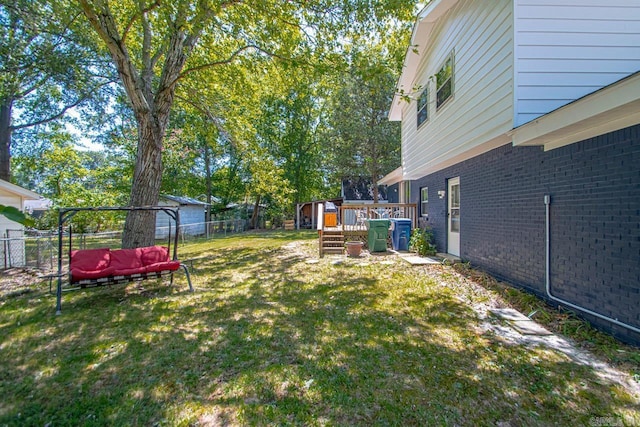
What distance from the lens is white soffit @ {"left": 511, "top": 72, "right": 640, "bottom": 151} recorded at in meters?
2.80

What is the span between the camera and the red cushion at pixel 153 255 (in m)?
5.65

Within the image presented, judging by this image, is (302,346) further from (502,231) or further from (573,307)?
(502,231)

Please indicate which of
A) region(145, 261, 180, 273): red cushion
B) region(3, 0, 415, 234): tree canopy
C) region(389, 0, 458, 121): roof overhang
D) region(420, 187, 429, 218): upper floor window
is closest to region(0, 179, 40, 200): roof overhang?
region(3, 0, 415, 234): tree canopy

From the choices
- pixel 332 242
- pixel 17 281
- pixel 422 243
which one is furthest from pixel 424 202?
pixel 17 281

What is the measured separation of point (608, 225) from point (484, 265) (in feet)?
9.80

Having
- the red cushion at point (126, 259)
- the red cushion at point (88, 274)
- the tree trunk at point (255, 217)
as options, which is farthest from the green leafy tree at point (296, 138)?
the red cushion at point (88, 274)

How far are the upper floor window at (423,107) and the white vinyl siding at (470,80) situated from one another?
296 millimetres

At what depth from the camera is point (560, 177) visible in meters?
4.15

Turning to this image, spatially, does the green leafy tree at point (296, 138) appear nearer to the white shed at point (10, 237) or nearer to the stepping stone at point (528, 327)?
the white shed at point (10, 237)

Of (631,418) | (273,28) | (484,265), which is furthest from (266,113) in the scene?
(631,418)

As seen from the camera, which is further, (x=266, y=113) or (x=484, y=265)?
(x=266, y=113)

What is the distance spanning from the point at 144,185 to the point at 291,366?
6.02 m

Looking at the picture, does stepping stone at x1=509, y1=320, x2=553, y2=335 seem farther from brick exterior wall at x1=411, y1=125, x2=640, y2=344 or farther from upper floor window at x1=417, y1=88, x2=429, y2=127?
upper floor window at x1=417, y1=88, x2=429, y2=127

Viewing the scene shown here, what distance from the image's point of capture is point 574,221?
3920 mm
